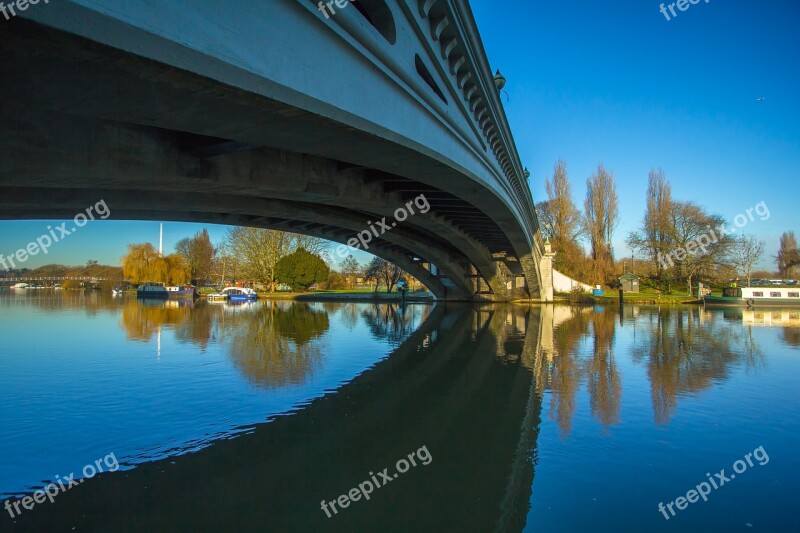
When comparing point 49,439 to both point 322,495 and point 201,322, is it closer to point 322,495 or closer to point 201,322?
point 322,495

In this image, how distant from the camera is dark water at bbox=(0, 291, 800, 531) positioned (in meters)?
4.85

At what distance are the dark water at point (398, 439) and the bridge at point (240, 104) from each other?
160 inches

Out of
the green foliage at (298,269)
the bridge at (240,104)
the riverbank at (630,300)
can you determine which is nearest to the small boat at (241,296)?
the green foliage at (298,269)

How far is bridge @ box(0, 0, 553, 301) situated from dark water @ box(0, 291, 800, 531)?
406 centimetres

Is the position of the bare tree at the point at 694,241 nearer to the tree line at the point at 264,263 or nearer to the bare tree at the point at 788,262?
the bare tree at the point at 788,262

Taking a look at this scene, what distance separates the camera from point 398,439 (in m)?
7.02

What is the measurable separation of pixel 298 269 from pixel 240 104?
5466cm

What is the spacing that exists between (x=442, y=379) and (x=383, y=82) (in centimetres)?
674

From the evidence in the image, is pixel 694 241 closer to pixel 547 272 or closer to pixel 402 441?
pixel 547 272

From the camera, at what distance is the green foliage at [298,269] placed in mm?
59000

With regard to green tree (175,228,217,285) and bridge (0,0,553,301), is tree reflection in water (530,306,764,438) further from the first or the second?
green tree (175,228,217,285)

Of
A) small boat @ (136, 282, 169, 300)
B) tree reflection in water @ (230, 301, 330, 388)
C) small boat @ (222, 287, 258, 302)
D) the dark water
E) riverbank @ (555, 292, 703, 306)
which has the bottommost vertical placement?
the dark water

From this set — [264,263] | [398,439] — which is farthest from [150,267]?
[398,439]

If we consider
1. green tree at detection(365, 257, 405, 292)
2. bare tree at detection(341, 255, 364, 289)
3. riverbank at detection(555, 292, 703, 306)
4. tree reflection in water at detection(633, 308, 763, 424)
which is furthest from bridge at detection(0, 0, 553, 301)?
bare tree at detection(341, 255, 364, 289)
